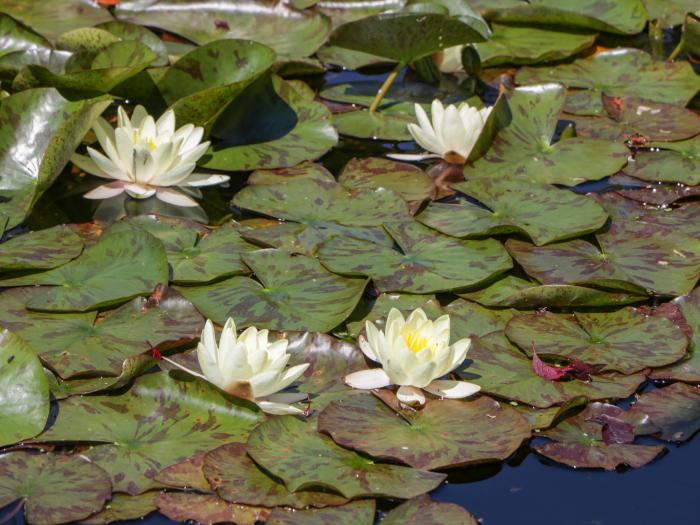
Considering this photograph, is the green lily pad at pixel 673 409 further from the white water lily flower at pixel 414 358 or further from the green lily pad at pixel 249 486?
the green lily pad at pixel 249 486

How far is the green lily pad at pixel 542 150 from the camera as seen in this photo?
146 inches

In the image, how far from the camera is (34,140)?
352 cm

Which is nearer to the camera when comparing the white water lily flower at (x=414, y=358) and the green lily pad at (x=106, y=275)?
the white water lily flower at (x=414, y=358)

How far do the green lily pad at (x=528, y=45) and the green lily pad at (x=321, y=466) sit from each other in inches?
103

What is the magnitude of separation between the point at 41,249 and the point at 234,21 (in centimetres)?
199

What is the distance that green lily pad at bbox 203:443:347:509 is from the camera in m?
2.21

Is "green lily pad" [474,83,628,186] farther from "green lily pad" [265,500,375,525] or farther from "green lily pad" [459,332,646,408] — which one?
"green lily pad" [265,500,375,525]

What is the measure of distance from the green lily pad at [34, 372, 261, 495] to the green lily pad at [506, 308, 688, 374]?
2.67ft

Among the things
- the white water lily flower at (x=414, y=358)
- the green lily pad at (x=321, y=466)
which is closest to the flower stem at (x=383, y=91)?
the white water lily flower at (x=414, y=358)

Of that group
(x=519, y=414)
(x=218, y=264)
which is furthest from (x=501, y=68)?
(x=519, y=414)

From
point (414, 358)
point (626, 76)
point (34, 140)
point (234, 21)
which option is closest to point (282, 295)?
point (414, 358)

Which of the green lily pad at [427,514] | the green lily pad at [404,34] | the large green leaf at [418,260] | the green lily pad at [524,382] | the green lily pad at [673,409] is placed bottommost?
the green lily pad at [673,409]

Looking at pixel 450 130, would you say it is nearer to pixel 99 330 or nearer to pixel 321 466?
pixel 99 330

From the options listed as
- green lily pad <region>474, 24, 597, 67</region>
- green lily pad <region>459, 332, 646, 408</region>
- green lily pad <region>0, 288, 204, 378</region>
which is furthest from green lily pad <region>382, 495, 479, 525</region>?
green lily pad <region>474, 24, 597, 67</region>
